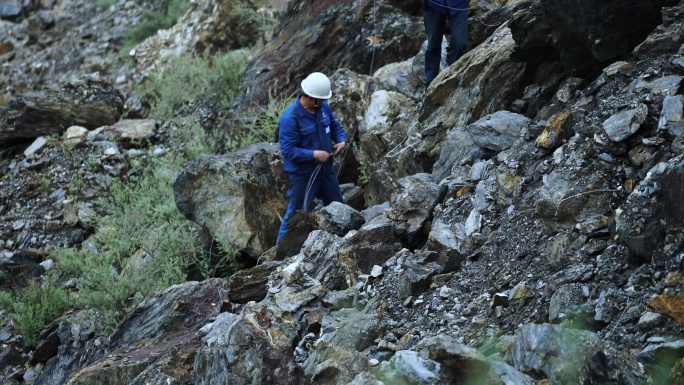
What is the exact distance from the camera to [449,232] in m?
5.82

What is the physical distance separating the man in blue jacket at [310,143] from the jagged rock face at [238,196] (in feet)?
3.02

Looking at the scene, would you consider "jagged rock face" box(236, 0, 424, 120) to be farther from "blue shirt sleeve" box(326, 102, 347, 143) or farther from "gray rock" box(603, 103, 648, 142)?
"gray rock" box(603, 103, 648, 142)

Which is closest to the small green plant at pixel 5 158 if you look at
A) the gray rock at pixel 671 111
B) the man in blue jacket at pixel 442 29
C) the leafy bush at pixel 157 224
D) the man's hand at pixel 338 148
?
the leafy bush at pixel 157 224

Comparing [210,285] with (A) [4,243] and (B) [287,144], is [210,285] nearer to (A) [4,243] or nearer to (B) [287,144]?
(B) [287,144]

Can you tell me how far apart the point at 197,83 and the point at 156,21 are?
3399 mm

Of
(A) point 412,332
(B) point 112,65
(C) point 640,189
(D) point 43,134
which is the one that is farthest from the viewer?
(B) point 112,65

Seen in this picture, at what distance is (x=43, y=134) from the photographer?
1238 cm

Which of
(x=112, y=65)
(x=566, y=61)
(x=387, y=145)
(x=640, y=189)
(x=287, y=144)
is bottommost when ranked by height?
(x=112, y=65)

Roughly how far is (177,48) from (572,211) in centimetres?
1051

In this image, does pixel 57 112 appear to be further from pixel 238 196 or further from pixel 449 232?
pixel 449 232

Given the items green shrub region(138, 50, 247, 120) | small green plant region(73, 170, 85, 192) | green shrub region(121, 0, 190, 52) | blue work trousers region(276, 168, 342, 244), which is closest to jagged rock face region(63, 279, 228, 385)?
blue work trousers region(276, 168, 342, 244)

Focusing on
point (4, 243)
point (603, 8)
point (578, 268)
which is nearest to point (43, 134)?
point (4, 243)

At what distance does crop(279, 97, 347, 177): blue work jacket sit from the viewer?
7672 mm

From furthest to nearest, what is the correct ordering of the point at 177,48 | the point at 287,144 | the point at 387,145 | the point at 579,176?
the point at 177,48
the point at 387,145
the point at 287,144
the point at 579,176
